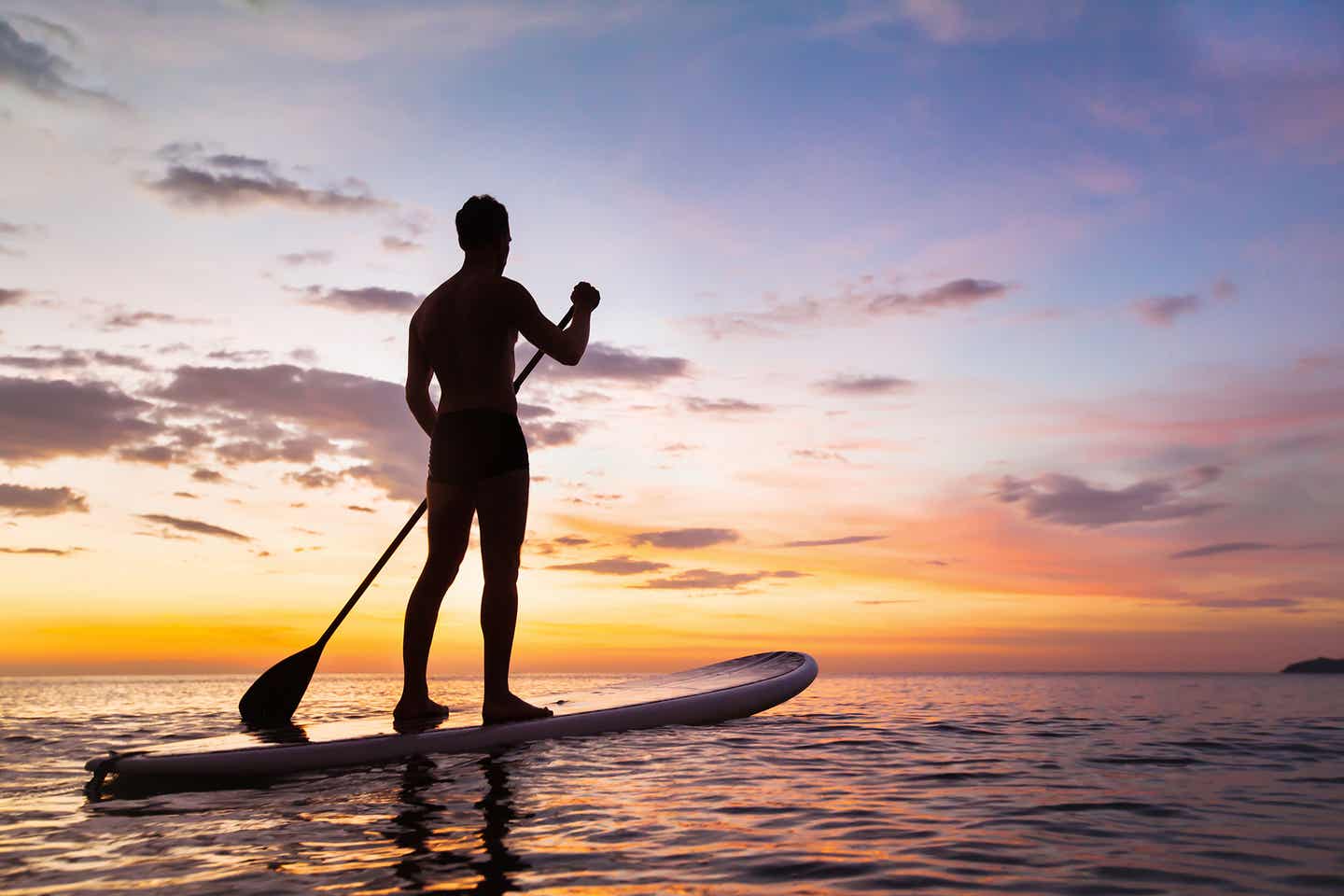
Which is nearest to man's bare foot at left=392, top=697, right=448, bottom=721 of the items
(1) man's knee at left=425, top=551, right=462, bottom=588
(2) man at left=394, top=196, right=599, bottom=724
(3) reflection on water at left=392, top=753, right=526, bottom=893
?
(2) man at left=394, top=196, right=599, bottom=724

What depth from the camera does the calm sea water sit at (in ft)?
8.73

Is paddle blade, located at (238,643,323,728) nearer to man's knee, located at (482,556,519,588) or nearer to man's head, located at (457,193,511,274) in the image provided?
man's knee, located at (482,556,519,588)

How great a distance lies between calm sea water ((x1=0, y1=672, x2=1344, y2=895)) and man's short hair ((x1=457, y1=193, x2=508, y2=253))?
3.09 meters

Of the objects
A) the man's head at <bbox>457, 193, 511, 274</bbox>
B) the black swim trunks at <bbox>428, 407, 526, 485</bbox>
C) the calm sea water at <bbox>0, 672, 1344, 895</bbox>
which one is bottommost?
the calm sea water at <bbox>0, 672, 1344, 895</bbox>

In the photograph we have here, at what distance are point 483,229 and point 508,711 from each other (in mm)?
3022

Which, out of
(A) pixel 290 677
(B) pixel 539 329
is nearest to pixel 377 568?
(A) pixel 290 677

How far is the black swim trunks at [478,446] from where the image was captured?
5453 millimetres

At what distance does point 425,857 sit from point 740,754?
2.81 metres

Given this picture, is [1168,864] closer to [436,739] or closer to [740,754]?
[740,754]

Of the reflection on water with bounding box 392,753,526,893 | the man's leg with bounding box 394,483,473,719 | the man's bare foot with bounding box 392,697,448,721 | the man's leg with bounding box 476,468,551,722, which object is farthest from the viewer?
the man's bare foot with bounding box 392,697,448,721

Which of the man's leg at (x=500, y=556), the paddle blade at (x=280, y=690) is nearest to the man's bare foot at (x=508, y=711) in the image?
the man's leg at (x=500, y=556)

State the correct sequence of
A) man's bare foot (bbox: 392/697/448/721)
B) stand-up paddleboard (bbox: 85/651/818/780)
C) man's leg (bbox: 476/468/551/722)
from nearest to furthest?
stand-up paddleboard (bbox: 85/651/818/780)
man's leg (bbox: 476/468/551/722)
man's bare foot (bbox: 392/697/448/721)

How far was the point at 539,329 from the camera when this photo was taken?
5496mm

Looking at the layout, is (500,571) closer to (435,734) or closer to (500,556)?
(500,556)
